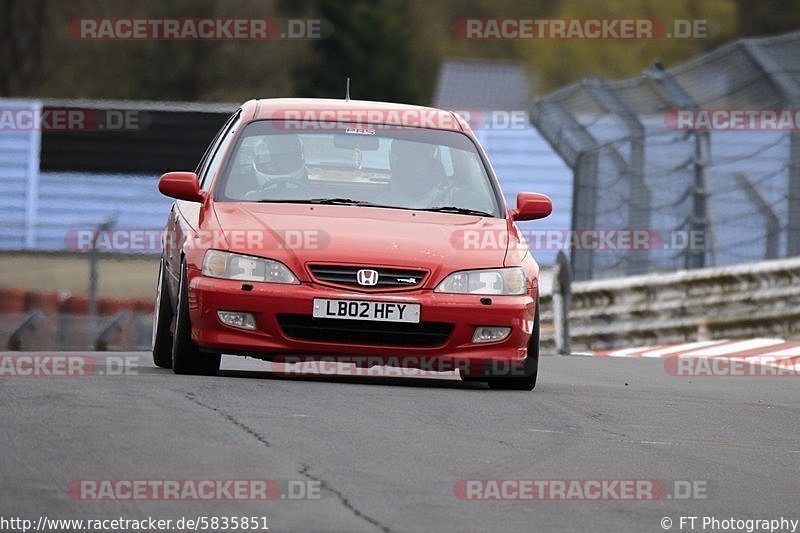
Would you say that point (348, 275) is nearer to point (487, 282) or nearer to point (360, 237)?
point (360, 237)

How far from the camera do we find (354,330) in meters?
10.3

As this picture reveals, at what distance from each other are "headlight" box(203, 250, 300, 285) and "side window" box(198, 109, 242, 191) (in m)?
1.05

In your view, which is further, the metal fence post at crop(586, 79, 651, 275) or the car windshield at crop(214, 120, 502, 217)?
the metal fence post at crop(586, 79, 651, 275)

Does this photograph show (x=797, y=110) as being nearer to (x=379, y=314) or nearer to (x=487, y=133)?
(x=379, y=314)

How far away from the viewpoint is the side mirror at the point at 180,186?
35.6 feet

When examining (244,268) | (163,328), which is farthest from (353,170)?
(163,328)

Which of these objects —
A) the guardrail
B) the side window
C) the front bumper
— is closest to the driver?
the side window

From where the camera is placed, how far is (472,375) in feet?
35.3

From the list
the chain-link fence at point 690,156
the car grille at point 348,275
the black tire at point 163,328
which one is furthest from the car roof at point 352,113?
the chain-link fence at point 690,156

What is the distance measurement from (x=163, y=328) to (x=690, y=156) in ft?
27.6

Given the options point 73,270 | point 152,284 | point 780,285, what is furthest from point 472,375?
point 152,284

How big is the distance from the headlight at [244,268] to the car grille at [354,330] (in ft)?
0.69

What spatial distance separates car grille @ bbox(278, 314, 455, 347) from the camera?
33.7ft

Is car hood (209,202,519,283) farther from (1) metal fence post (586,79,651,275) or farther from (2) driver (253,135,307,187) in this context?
(1) metal fence post (586,79,651,275)
